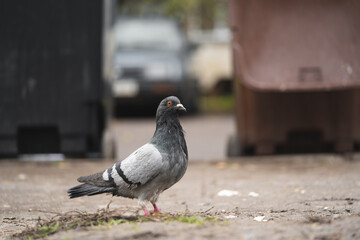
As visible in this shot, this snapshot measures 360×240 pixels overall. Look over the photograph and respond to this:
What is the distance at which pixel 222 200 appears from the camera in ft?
17.8

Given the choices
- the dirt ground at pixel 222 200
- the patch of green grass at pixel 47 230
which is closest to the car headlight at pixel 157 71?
the dirt ground at pixel 222 200

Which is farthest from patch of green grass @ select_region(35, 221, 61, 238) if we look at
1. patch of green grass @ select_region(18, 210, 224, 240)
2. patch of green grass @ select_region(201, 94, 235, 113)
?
patch of green grass @ select_region(201, 94, 235, 113)

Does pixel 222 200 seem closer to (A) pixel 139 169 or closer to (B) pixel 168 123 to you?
(B) pixel 168 123

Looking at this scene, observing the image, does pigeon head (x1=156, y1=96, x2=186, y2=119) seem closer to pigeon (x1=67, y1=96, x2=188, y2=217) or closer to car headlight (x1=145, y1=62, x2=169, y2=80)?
pigeon (x1=67, y1=96, x2=188, y2=217)

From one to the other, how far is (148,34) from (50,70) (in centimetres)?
747

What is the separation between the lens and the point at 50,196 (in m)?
5.73

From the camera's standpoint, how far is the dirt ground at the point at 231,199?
146 inches

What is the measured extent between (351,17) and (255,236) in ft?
14.3

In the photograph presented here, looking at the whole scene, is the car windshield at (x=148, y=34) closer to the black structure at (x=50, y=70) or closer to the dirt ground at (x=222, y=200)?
the dirt ground at (x=222, y=200)

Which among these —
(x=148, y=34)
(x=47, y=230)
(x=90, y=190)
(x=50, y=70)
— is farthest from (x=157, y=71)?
(x=47, y=230)

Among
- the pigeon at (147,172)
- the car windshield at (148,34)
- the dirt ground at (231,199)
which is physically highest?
the car windshield at (148,34)

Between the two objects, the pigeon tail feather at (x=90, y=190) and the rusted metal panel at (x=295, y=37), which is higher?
the rusted metal panel at (x=295, y=37)

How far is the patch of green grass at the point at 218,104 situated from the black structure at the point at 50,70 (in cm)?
961

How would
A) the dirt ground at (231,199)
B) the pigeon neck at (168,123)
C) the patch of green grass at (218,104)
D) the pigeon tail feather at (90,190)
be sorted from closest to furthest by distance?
the dirt ground at (231,199) < the pigeon tail feather at (90,190) < the pigeon neck at (168,123) < the patch of green grass at (218,104)
